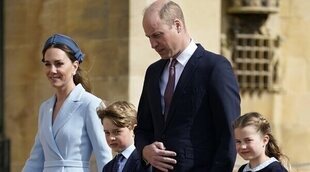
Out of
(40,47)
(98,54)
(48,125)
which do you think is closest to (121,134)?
(48,125)

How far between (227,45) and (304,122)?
1.21m

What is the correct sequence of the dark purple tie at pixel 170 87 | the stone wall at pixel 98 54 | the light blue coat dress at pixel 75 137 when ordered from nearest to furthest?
1. the dark purple tie at pixel 170 87
2. the light blue coat dress at pixel 75 137
3. the stone wall at pixel 98 54

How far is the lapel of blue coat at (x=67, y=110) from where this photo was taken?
629 cm

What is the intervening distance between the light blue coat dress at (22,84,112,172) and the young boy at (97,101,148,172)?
73mm

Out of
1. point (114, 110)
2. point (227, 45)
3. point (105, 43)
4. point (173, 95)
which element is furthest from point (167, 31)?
point (227, 45)

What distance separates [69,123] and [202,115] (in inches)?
43.0

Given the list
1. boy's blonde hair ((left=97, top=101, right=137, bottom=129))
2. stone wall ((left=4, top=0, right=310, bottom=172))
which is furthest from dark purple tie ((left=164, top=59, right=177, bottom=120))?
stone wall ((left=4, top=0, right=310, bottom=172))

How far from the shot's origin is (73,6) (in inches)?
432

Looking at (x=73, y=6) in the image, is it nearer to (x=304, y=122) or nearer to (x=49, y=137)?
(x=304, y=122)

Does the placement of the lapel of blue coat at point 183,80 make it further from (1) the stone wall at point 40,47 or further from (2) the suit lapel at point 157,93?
(1) the stone wall at point 40,47

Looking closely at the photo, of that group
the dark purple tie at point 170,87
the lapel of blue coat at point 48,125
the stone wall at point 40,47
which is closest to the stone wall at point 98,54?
the stone wall at point 40,47

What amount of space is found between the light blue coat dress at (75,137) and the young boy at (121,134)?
0.07 meters

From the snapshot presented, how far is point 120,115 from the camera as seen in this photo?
6176 mm

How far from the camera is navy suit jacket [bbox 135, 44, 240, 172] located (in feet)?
17.6
